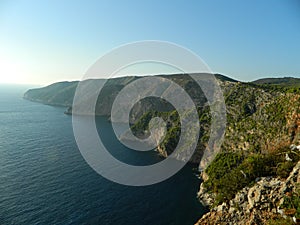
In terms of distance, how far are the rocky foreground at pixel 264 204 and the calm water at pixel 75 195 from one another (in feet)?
80.2

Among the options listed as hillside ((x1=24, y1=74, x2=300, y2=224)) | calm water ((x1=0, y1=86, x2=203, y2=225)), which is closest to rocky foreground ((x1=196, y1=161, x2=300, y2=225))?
Result: hillside ((x1=24, y1=74, x2=300, y2=224))

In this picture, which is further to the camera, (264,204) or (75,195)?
(75,195)

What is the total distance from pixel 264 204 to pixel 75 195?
159 ft

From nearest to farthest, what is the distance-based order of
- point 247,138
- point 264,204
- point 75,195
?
point 264,204 → point 75,195 → point 247,138

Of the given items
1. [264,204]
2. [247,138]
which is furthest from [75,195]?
[247,138]

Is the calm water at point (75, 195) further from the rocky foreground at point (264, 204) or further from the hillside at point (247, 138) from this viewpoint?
the rocky foreground at point (264, 204)

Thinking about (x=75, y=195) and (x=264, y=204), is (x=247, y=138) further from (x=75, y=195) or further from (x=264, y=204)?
(x=264, y=204)

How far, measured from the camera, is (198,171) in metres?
89.6

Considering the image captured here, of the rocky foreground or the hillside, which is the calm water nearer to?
the hillside

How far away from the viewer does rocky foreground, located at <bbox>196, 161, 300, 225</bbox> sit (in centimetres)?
2734

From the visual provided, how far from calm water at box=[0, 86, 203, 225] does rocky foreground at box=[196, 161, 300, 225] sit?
24.4 m

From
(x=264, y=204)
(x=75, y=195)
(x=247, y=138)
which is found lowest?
(x=75, y=195)

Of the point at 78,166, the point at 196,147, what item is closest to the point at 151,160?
the point at 196,147

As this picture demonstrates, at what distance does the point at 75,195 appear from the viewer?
64.6 m
